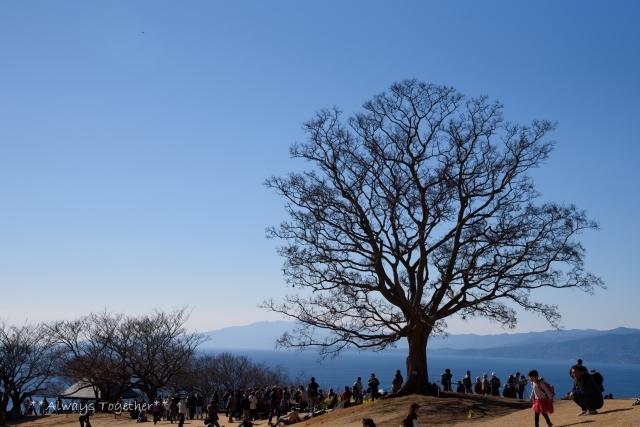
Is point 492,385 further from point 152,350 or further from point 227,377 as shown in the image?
point 227,377

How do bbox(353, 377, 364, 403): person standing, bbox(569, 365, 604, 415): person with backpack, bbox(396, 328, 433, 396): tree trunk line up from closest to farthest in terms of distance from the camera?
bbox(569, 365, 604, 415): person with backpack < bbox(396, 328, 433, 396): tree trunk < bbox(353, 377, 364, 403): person standing

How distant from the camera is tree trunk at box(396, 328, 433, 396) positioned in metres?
25.1

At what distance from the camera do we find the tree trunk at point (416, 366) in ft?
82.3

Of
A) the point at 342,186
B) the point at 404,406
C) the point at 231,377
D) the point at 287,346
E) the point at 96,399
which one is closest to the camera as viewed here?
the point at 404,406

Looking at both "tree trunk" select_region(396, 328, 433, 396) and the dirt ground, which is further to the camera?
"tree trunk" select_region(396, 328, 433, 396)

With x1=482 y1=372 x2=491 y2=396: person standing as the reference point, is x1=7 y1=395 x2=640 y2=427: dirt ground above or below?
below

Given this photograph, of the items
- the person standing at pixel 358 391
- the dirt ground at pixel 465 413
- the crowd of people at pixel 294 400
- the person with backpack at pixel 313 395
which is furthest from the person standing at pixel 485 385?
the person with backpack at pixel 313 395

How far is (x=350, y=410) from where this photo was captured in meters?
24.4

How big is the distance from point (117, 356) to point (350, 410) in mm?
26086

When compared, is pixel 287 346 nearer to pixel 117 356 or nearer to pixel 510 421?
pixel 510 421

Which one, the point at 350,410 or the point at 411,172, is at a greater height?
the point at 411,172

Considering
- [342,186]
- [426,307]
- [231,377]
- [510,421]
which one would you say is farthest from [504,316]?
[231,377]

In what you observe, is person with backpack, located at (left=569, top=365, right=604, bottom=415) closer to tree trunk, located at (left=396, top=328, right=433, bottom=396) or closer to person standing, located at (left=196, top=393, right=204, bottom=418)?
tree trunk, located at (left=396, top=328, right=433, bottom=396)

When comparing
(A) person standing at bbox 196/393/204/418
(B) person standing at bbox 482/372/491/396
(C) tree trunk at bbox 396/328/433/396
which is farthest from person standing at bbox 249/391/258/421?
(B) person standing at bbox 482/372/491/396
